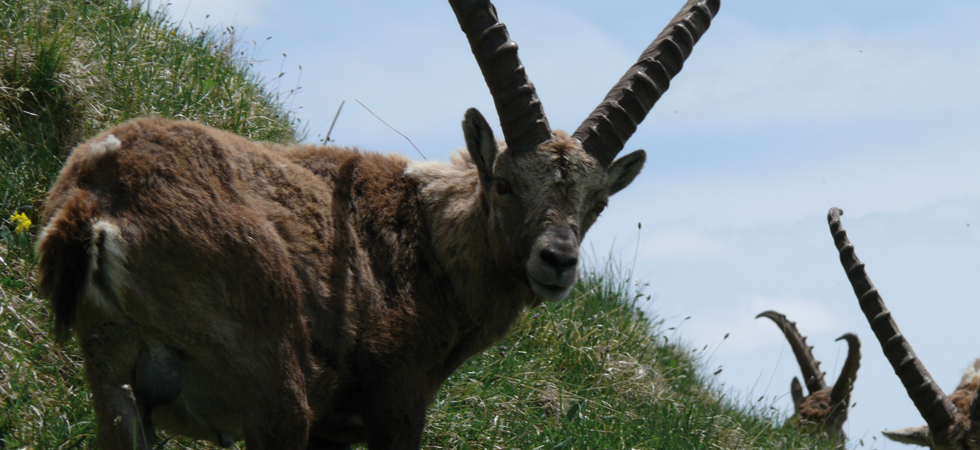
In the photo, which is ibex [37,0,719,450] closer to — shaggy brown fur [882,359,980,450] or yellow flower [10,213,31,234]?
yellow flower [10,213,31,234]

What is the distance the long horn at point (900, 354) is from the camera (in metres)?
8.10

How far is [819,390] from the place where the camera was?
11359 millimetres

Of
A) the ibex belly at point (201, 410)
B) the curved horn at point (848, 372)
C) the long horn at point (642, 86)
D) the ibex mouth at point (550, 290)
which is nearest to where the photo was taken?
the ibex belly at point (201, 410)

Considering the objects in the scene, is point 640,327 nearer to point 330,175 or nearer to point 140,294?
point 330,175

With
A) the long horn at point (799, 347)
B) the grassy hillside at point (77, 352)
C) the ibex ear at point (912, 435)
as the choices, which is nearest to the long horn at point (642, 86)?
the grassy hillside at point (77, 352)

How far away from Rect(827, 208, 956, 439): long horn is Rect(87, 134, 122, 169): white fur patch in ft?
24.0

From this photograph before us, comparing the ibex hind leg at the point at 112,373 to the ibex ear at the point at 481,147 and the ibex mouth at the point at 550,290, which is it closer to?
the ibex mouth at the point at 550,290

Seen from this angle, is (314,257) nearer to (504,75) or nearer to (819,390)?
(504,75)

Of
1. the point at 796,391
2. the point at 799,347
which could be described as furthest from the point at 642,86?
the point at 796,391

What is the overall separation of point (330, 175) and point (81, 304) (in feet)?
4.96

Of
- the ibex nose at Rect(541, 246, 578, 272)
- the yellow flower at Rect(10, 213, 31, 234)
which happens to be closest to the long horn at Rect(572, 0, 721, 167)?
the ibex nose at Rect(541, 246, 578, 272)

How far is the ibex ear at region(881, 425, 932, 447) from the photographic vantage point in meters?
Result: 8.66

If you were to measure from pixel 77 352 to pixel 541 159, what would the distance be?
2.99 metres

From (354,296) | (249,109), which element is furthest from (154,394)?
(249,109)
